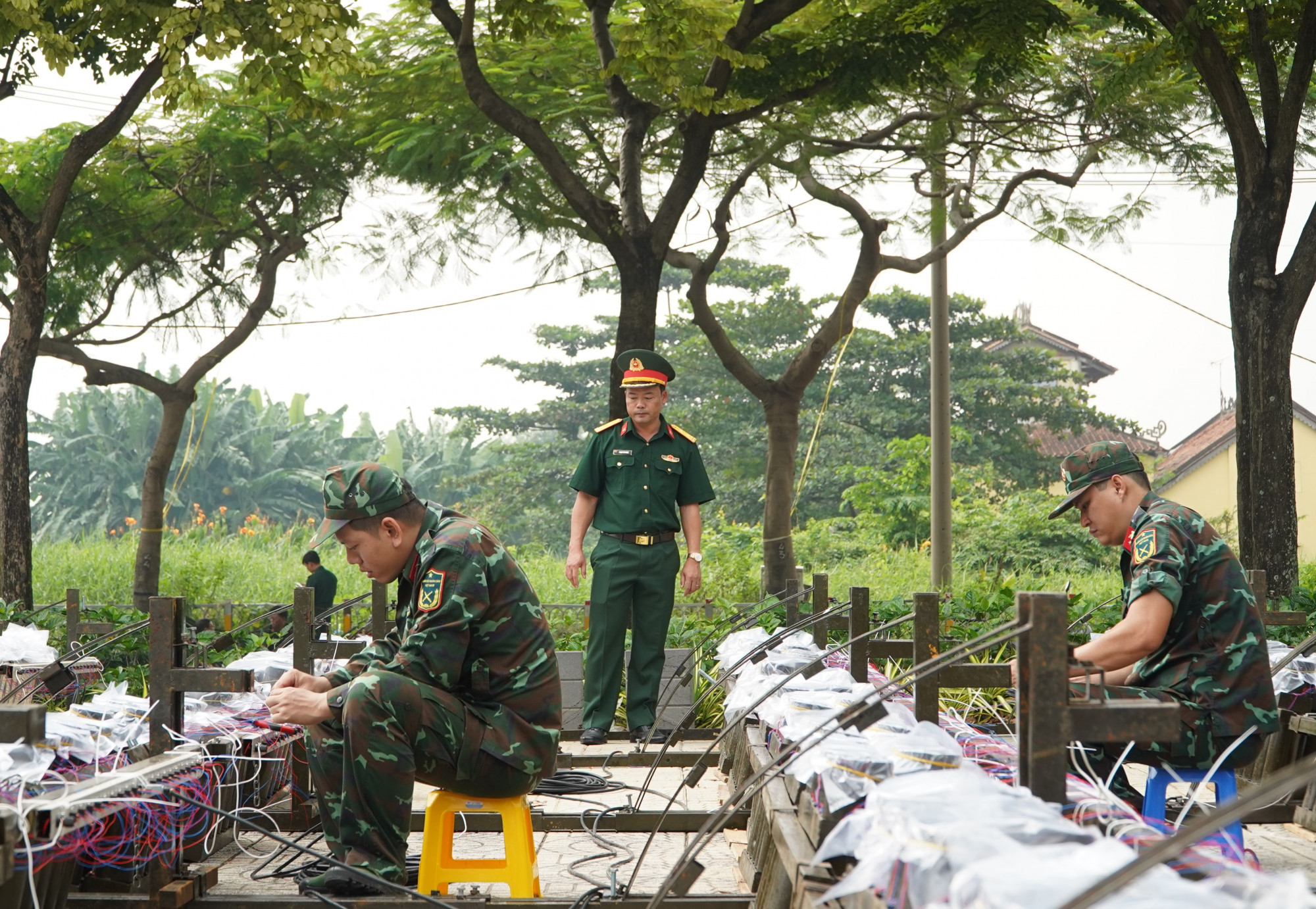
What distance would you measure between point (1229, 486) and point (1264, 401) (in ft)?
60.2

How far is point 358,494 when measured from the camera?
3.48m

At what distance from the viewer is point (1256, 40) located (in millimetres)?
7625

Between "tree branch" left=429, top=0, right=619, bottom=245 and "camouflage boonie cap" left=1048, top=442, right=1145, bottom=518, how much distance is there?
5.27 m

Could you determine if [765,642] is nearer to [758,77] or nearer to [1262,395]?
[1262,395]

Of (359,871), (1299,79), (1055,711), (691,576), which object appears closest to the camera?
(1055,711)

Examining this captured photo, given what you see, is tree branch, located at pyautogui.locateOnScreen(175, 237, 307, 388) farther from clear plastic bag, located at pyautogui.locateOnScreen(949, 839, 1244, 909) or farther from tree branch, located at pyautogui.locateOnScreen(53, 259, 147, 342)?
clear plastic bag, located at pyautogui.locateOnScreen(949, 839, 1244, 909)

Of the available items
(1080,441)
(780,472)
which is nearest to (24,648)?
(780,472)

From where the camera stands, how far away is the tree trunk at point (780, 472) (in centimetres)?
1045

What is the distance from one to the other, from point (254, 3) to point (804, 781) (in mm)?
6589

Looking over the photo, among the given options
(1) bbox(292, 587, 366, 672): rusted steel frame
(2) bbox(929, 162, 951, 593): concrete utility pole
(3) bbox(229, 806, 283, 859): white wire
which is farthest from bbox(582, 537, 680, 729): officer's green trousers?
(2) bbox(929, 162, 951, 593): concrete utility pole

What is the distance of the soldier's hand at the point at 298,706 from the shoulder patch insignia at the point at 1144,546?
7.66ft

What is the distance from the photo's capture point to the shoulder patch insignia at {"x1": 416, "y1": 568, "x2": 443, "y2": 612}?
3410 mm

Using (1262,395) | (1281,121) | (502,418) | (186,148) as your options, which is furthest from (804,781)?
(502,418)

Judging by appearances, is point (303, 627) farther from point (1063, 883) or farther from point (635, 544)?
point (1063, 883)
